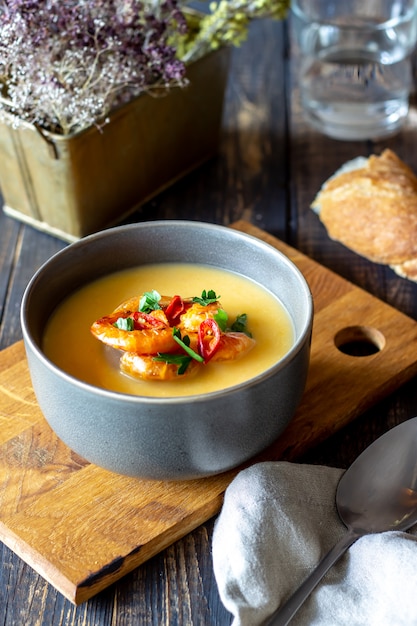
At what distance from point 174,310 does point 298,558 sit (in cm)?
39

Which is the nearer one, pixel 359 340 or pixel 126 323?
pixel 126 323

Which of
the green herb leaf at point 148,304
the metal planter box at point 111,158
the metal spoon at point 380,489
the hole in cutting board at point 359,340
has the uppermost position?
the green herb leaf at point 148,304

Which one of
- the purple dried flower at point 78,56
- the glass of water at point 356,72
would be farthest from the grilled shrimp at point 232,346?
the glass of water at point 356,72

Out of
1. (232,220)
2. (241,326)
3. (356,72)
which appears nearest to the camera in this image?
(241,326)

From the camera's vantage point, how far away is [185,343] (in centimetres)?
122

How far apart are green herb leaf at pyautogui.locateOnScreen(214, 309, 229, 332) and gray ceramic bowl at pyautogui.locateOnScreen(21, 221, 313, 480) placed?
0.36ft

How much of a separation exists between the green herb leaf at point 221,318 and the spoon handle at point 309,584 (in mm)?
332

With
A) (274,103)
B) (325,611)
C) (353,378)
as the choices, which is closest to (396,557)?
(325,611)

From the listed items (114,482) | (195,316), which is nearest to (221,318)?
(195,316)

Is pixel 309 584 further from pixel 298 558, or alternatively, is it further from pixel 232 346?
pixel 232 346

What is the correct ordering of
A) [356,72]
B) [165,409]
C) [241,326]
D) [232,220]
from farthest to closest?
[356,72], [232,220], [241,326], [165,409]

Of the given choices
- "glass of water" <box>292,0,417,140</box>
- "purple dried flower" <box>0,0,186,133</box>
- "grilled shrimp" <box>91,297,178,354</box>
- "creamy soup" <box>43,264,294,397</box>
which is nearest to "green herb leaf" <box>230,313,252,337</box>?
"creamy soup" <box>43,264,294,397</box>

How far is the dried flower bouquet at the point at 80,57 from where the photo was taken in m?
1.58

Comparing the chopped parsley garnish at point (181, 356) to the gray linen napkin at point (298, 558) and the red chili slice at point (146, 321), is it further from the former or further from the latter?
the gray linen napkin at point (298, 558)
